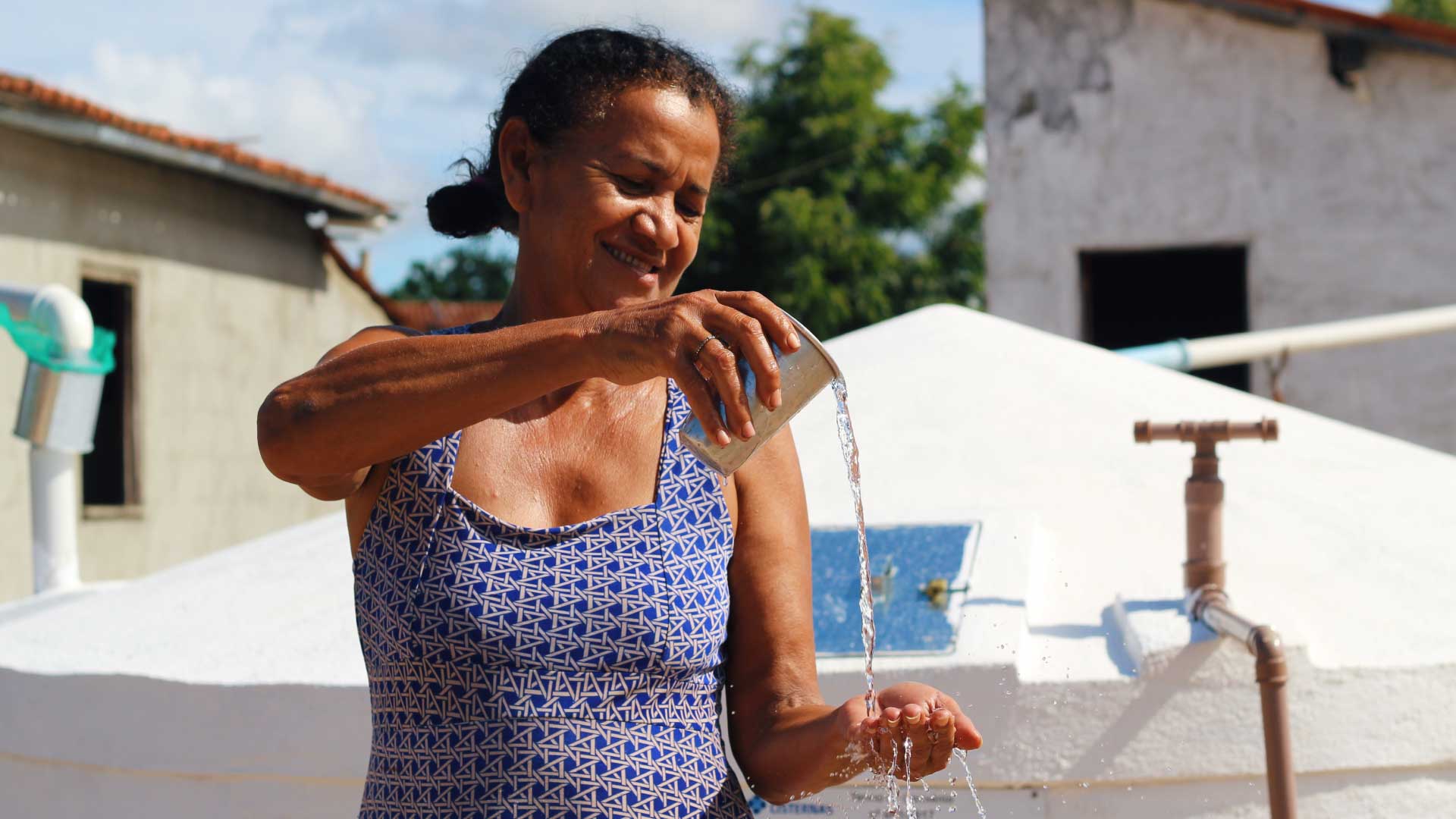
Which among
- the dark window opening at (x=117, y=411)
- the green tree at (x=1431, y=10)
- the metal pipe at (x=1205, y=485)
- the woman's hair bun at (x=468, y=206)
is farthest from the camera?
the green tree at (x=1431, y=10)

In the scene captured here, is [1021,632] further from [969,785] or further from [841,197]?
[841,197]

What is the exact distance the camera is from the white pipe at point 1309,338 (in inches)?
212

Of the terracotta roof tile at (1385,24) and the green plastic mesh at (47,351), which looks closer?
the green plastic mesh at (47,351)

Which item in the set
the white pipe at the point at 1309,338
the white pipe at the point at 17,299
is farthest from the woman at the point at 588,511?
the white pipe at the point at 1309,338

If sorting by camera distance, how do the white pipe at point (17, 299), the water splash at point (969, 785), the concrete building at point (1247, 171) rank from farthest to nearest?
the concrete building at point (1247, 171)
the white pipe at point (17, 299)
the water splash at point (969, 785)

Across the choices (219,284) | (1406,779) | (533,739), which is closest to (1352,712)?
(1406,779)

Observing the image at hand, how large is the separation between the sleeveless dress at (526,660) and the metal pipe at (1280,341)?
12.1ft

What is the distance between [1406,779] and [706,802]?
5.95ft

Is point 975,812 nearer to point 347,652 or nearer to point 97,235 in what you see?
point 347,652

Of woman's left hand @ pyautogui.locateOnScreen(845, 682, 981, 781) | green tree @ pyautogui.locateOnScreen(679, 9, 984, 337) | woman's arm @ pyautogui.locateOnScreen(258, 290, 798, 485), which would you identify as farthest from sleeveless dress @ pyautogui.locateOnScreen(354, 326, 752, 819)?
green tree @ pyautogui.locateOnScreen(679, 9, 984, 337)

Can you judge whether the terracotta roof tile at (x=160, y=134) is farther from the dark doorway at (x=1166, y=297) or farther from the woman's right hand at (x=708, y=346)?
the woman's right hand at (x=708, y=346)

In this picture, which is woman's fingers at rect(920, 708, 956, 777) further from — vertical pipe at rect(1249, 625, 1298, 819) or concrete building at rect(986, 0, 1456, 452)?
concrete building at rect(986, 0, 1456, 452)

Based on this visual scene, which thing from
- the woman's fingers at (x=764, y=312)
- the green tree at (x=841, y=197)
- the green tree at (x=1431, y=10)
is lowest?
the woman's fingers at (x=764, y=312)

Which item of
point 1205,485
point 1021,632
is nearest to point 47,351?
point 1021,632
